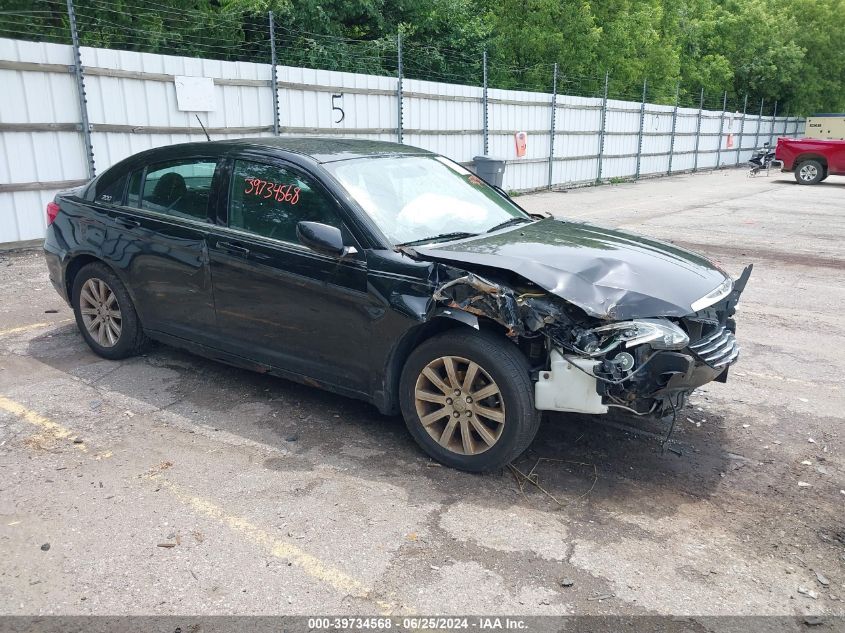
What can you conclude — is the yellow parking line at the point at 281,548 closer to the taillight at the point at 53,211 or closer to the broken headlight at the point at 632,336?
the broken headlight at the point at 632,336

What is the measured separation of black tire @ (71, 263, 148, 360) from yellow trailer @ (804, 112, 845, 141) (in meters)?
29.0

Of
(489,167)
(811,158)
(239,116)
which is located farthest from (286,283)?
→ (811,158)

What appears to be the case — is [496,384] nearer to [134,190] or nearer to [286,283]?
[286,283]

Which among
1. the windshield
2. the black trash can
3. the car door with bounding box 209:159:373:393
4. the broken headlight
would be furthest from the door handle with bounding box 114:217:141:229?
the black trash can

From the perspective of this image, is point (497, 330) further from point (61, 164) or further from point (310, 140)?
point (61, 164)

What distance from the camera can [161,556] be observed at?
3109 millimetres

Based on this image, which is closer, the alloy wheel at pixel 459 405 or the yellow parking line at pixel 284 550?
the yellow parking line at pixel 284 550

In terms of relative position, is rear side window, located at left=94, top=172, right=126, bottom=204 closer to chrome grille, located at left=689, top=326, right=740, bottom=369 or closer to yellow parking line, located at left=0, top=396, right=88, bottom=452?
yellow parking line, located at left=0, top=396, right=88, bottom=452

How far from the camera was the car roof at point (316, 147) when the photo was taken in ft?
14.7

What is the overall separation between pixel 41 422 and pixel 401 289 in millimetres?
2427

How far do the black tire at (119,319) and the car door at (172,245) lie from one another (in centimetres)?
14

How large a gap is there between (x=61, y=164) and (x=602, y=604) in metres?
9.25

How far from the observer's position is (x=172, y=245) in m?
4.75

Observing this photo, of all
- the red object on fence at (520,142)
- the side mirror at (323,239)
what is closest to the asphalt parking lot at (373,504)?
the side mirror at (323,239)
